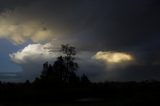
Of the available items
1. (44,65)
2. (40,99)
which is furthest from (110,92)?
(44,65)

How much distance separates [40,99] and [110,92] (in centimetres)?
2147

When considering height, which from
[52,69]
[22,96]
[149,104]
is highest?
[52,69]

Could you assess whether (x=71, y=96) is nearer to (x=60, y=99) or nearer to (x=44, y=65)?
(x=60, y=99)

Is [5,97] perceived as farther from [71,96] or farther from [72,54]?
[72,54]

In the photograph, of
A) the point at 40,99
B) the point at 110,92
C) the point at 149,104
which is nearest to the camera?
the point at 149,104

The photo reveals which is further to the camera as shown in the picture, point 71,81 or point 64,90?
point 71,81

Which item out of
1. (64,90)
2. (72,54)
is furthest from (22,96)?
(72,54)

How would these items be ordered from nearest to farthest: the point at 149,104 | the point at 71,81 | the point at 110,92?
the point at 149,104, the point at 110,92, the point at 71,81

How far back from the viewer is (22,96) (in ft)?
291

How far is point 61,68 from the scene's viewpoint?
4545 inches

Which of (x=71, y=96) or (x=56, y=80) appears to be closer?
(x=71, y=96)

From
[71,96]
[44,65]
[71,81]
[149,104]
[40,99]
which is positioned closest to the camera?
[149,104]

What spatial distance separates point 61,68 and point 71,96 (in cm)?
2414

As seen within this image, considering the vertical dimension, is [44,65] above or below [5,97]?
above
